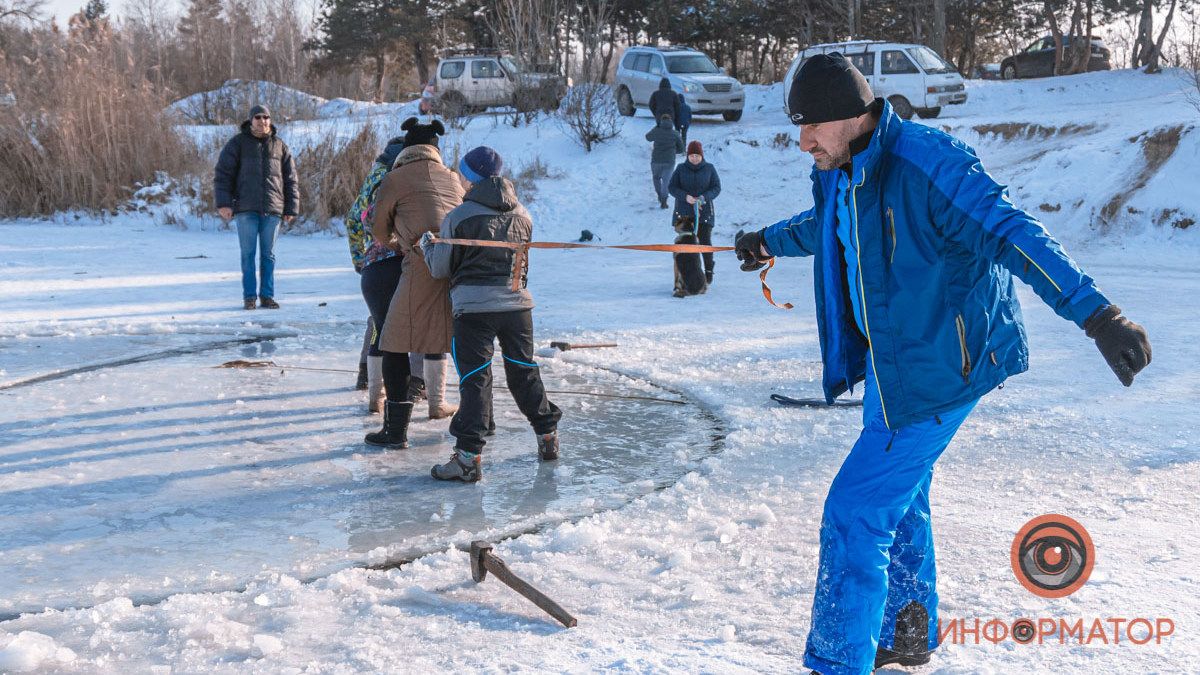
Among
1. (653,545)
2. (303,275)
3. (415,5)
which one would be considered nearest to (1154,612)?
(653,545)

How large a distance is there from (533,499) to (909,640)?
2118 millimetres

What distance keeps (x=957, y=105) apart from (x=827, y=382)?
23.0m

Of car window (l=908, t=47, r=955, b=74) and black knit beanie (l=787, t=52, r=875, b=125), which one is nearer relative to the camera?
black knit beanie (l=787, t=52, r=875, b=125)

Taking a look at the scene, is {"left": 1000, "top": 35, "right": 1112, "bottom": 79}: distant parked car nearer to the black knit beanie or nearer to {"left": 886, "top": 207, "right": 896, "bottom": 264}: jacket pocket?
the black knit beanie

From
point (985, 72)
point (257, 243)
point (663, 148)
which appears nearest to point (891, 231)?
point (257, 243)

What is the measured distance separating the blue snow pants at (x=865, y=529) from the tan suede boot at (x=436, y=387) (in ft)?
11.9

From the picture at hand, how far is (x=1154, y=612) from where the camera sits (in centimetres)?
366

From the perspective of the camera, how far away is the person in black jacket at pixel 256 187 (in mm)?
10125

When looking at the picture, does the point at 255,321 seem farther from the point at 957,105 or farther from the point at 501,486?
the point at 957,105

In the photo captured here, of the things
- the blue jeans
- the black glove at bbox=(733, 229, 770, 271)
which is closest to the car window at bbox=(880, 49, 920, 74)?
the blue jeans

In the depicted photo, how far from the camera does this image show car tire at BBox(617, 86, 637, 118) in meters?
26.5

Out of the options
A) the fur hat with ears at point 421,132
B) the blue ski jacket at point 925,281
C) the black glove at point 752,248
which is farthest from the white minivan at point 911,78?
the blue ski jacket at point 925,281

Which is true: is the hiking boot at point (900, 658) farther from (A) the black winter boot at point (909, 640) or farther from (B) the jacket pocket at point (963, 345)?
(B) the jacket pocket at point (963, 345)

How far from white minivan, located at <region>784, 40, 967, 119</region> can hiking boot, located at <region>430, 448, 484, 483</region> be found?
1859 centimetres
